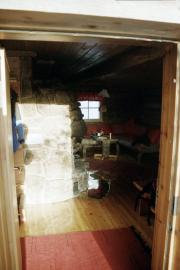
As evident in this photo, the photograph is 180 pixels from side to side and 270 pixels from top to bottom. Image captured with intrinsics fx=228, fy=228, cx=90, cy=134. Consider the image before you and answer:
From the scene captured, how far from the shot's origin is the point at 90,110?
8562 millimetres

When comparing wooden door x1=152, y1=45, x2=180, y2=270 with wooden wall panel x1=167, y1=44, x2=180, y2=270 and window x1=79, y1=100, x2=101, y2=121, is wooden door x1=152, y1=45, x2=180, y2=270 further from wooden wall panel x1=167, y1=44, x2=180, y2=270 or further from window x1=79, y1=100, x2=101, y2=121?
window x1=79, y1=100, x2=101, y2=121

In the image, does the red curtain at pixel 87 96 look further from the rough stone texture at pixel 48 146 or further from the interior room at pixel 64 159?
the rough stone texture at pixel 48 146

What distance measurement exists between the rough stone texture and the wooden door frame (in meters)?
2.81

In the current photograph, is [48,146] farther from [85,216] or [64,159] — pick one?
[85,216]

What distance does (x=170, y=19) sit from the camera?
1.04m

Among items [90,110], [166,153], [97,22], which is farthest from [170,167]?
[90,110]

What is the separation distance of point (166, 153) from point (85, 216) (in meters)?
2.62

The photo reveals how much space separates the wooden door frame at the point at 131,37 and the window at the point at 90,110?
6.93 m

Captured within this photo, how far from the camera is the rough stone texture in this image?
4.04m

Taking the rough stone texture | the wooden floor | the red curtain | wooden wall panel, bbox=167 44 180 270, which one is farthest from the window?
wooden wall panel, bbox=167 44 180 270

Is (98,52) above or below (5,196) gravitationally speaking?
above

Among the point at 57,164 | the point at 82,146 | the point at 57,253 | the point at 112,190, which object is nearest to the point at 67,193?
the point at 57,164

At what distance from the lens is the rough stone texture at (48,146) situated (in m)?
4.04

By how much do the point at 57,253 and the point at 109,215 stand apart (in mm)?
1208
